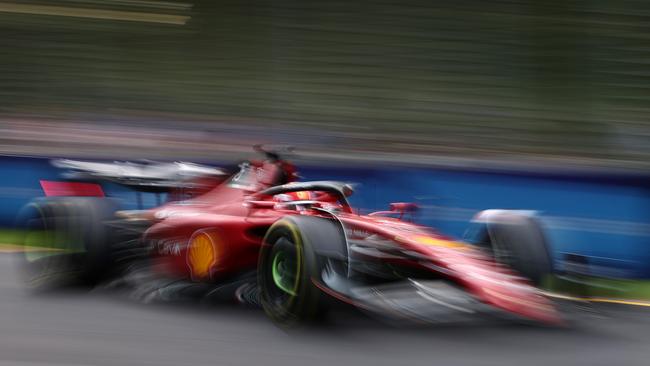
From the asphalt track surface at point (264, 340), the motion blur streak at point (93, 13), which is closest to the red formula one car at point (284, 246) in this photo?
the asphalt track surface at point (264, 340)

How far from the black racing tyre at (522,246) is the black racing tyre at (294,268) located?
1.01 metres

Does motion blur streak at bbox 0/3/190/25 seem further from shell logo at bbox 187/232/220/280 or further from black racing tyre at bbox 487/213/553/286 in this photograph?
black racing tyre at bbox 487/213/553/286

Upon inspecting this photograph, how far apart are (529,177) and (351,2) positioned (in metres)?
2.84

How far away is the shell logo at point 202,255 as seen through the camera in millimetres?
4492

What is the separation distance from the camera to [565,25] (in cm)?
792

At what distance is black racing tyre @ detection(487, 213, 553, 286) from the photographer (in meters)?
4.40

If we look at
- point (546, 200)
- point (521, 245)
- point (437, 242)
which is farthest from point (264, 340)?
point (546, 200)

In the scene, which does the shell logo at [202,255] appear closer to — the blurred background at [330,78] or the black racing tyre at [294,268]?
the black racing tyre at [294,268]

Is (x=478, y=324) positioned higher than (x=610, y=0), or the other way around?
(x=610, y=0)

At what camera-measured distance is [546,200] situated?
6.39m

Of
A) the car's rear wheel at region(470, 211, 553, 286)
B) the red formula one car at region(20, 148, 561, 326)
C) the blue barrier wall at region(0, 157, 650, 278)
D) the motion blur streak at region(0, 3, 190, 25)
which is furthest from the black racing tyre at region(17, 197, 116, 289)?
the motion blur streak at region(0, 3, 190, 25)

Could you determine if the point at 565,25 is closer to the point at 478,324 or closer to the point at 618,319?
the point at 618,319

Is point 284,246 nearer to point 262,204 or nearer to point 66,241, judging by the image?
point 262,204

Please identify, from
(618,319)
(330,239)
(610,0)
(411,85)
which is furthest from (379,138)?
(330,239)
